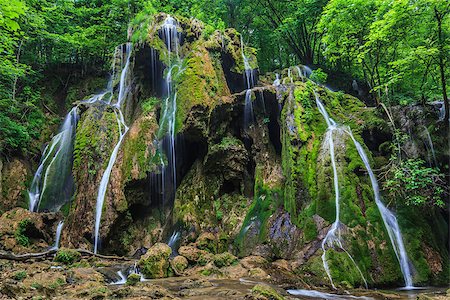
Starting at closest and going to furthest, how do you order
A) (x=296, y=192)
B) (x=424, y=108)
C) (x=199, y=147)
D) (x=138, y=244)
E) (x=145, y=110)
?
(x=296, y=192) < (x=424, y=108) < (x=138, y=244) < (x=199, y=147) < (x=145, y=110)

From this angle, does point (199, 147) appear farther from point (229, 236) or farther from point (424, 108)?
point (424, 108)

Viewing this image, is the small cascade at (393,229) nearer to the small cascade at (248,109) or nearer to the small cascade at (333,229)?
the small cascade at (333,229)

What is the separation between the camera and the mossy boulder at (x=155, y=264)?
30.3ft

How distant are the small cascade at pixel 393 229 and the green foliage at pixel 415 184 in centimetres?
46

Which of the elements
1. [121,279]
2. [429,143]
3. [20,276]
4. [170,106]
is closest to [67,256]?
[121,279]

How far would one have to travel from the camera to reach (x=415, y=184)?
31.8ft

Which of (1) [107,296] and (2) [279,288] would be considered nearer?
(1) [107,296]

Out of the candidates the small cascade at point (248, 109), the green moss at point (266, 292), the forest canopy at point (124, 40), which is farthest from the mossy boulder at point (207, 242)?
the forest canopy at point (124, 40)

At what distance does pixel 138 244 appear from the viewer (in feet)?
44.4

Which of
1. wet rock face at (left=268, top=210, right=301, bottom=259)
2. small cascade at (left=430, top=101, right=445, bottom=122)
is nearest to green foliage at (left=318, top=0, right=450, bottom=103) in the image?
small cascade at (left=430, top=101, right=445, bottom=122)

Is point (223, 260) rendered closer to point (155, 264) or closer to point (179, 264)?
point (179, 264)

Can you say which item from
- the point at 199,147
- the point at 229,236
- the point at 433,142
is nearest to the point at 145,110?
the point at 199,147

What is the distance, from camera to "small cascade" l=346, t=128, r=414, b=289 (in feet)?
29.8

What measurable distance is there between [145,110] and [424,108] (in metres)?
11.5
